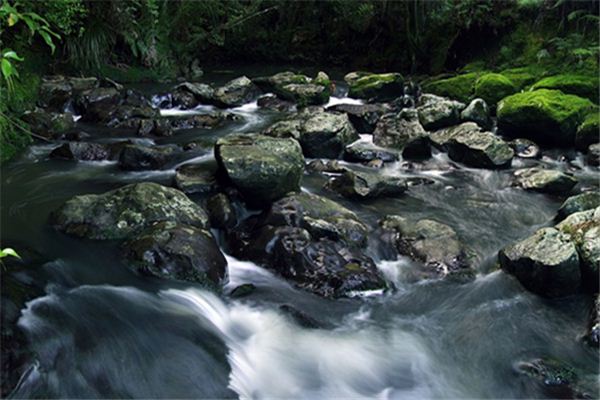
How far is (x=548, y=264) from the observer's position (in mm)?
4945

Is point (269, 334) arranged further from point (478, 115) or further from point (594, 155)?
point (478, 115)

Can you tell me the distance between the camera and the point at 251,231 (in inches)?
232

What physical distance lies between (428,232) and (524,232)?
5.41ft

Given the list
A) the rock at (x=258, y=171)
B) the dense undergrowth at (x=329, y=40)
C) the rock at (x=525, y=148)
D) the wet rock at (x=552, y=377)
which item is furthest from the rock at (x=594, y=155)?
the wet rock at (x=552, y=377)

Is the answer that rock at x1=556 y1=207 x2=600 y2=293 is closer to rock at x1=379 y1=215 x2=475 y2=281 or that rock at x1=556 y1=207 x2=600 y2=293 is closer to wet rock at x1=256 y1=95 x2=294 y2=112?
rock at x1=379 y1=215 x2=475 y2=281

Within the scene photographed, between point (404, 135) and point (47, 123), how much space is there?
6.29 metres

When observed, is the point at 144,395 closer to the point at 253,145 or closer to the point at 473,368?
the point at 473,368

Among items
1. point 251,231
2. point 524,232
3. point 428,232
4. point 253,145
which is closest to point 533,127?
point 524,232

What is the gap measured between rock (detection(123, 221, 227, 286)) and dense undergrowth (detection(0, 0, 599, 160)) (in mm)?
3834

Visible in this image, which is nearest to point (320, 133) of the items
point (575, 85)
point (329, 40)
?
point (575, 85)

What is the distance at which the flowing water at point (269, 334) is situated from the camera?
12.1 ft

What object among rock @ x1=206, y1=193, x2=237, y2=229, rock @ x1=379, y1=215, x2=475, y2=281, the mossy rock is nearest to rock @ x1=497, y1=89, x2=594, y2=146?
the mossy rock

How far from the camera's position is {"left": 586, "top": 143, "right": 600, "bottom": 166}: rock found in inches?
348

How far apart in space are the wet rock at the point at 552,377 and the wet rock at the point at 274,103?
9110mm
